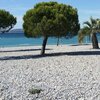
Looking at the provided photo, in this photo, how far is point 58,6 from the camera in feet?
109

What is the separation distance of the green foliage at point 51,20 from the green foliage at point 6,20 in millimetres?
1232

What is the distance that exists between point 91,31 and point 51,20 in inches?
493

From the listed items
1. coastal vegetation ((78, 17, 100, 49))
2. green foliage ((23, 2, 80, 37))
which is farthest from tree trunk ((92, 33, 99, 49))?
green foliage ((23, 2, 80, 37))

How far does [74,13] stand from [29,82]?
18324 mm

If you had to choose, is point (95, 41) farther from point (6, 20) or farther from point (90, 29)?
point (6, 20)

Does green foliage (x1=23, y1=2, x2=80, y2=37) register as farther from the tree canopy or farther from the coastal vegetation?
the coastal vegetation

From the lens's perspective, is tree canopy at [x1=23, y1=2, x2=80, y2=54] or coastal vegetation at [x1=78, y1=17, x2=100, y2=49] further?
coastal vegetation at [x1=78, y1=17, x2=100, y2=49]

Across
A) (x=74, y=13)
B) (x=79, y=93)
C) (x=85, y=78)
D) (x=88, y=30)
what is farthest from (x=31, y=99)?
(x=88, y=30)

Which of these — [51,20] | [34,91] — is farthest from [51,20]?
[34,91]

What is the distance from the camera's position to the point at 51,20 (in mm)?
31109

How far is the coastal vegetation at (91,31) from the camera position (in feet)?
139

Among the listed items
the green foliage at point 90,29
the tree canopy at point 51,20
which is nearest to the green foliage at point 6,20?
the tree canopy at point 51,20

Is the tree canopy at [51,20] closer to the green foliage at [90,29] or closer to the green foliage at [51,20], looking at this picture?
the green foliage at [51,20]

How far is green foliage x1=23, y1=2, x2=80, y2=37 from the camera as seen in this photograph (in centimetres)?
3108
